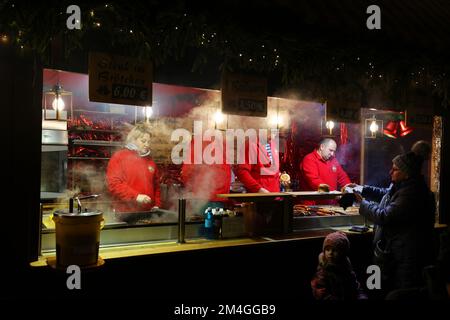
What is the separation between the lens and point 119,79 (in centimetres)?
457

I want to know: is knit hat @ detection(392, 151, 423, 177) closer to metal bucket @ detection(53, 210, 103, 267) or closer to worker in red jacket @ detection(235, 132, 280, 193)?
metal bucket @ detection(53, 210, 103, 267)

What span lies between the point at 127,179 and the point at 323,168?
4778 mm

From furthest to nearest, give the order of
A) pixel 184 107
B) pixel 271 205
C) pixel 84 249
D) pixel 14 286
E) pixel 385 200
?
pixel 184 107 < pixel 271 205 < pixel 385 200 < pixel 14 286 < pixel 84 249

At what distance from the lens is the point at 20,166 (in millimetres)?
4191

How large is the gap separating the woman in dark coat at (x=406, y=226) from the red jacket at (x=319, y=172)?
16.5 feet

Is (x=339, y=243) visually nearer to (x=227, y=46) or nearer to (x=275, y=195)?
(x=275, y=195)

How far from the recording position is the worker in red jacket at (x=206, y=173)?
29.0ft

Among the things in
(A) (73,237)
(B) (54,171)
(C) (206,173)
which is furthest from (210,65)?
(B) (54,171)

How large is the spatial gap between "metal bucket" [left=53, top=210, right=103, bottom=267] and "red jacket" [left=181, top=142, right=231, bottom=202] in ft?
16.1

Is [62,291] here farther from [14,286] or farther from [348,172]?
[348,172]


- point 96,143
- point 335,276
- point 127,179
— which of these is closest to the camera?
point 335,276

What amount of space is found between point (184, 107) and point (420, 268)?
7.18 metres

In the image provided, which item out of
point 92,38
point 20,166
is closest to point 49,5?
point 92,38

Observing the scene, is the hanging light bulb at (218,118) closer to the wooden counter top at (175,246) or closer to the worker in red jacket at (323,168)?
the wooden counter top at (175,246)
